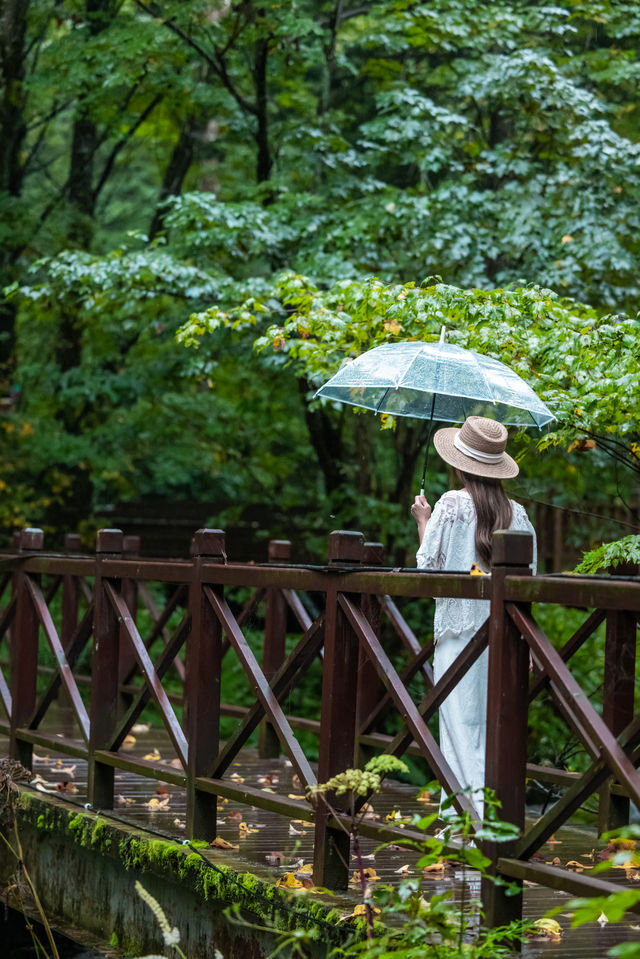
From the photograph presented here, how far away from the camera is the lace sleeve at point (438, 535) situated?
4.95 m

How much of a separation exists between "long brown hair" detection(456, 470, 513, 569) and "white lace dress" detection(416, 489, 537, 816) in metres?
0.03

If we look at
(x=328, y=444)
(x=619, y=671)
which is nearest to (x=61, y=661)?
(x=619, y=671)

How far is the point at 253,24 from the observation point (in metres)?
11.2

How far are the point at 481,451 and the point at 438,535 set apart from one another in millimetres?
407

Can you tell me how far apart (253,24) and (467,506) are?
773 centimetres

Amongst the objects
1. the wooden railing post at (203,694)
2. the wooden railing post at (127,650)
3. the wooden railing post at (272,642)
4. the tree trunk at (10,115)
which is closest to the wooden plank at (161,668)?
the wooden railing post at (203,694)

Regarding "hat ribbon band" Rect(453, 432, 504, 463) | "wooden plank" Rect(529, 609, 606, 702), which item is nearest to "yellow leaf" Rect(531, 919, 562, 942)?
"wooden plank" Rect(529, 609, 606, 702)

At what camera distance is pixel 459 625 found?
4996mm

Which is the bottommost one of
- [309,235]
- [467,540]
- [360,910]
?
[360,910]

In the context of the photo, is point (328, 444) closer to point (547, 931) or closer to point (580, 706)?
point (547, 931)

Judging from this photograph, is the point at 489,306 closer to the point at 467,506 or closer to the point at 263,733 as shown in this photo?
the point at 467,506

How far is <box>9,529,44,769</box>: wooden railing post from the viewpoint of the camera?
675 cm

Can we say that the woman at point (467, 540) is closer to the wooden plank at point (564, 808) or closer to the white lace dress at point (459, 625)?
the white lace dress at point (459, 625)

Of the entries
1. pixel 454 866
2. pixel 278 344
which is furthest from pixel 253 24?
pixel 454 866
